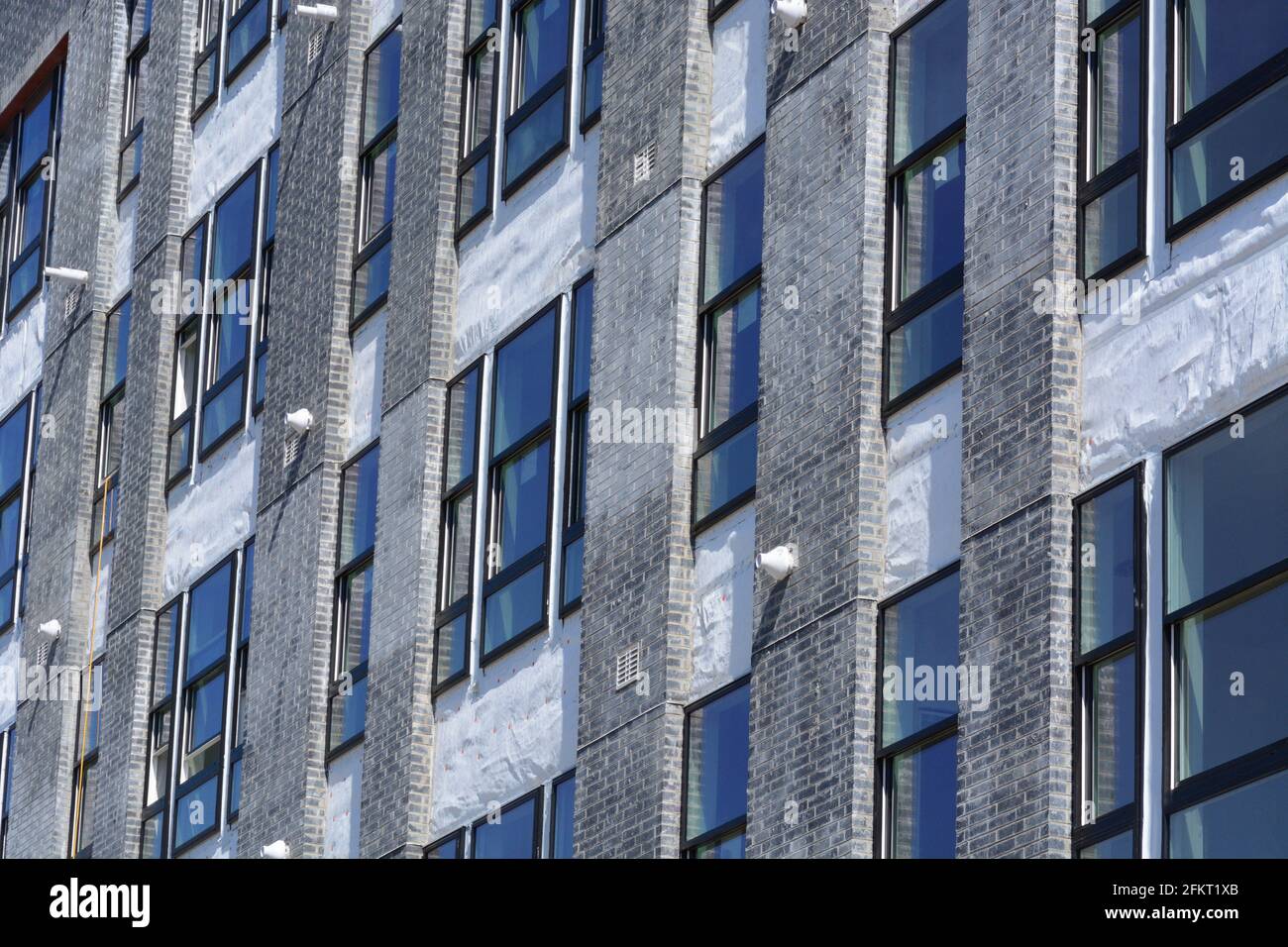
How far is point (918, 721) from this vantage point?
67.0 feet

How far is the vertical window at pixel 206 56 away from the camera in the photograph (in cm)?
3653

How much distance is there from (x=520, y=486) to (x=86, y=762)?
1113cm

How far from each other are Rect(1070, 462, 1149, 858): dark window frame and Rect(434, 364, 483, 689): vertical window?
9.57 metres

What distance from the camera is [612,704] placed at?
24.3 m

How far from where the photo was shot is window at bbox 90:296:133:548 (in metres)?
37.2

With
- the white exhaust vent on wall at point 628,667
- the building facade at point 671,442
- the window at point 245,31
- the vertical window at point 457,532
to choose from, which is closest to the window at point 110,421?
the building facade at point 671,442

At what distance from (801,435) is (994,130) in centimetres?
302

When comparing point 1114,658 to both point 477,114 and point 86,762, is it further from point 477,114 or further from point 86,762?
point 86,762

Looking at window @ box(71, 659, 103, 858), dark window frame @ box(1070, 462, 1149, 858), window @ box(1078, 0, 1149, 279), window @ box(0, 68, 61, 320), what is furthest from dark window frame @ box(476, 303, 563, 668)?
window @ box(0, 68, 61, 320)

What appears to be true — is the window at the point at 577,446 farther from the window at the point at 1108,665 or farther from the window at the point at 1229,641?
the window at the point at 1229,641

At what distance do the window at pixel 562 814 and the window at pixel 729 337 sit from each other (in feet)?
9.35

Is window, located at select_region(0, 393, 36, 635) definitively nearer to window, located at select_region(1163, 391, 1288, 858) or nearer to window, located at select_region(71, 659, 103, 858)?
window, located at select_region(71, 659, 103, 858)

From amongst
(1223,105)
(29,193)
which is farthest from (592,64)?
(29,193)
